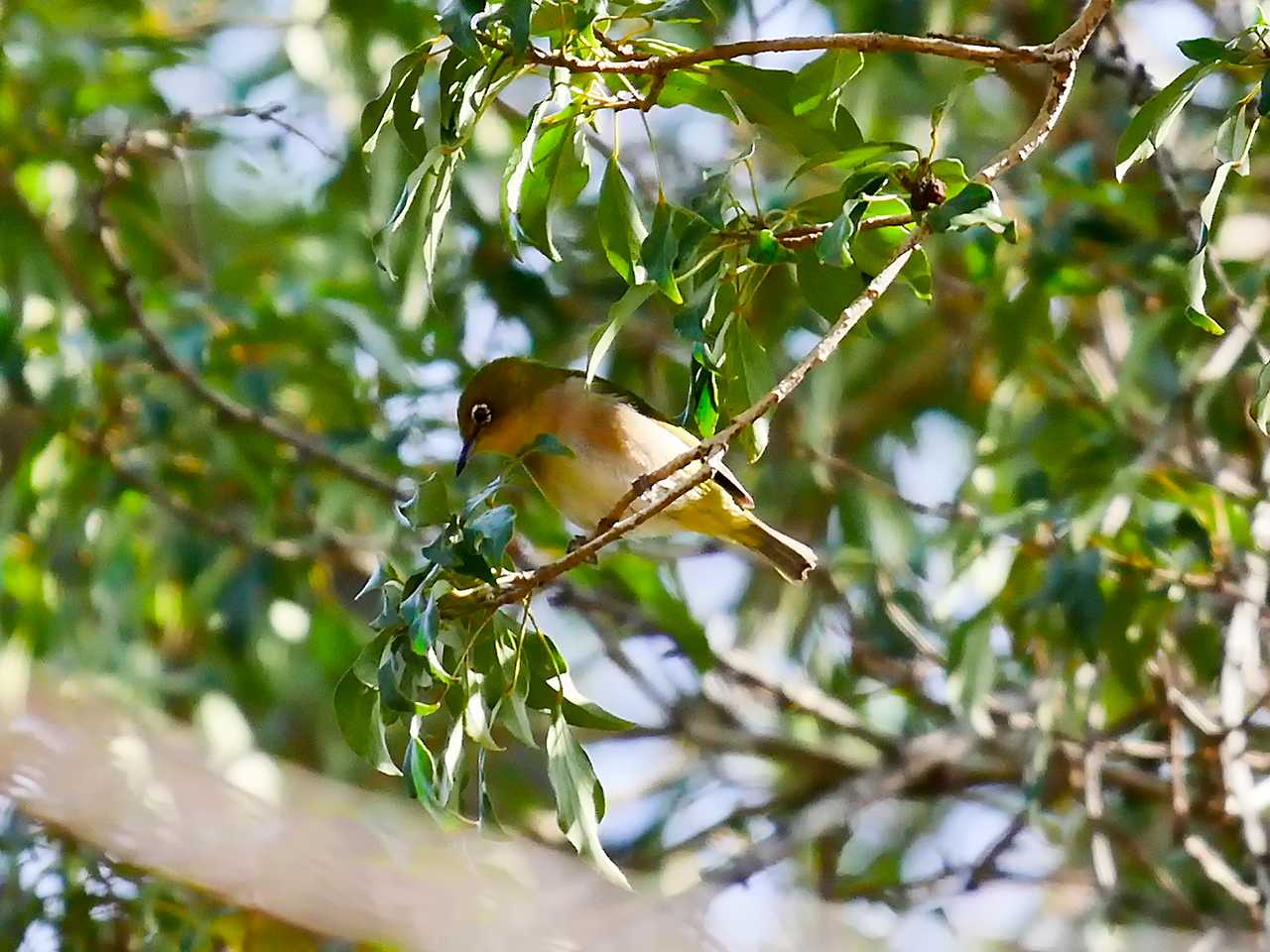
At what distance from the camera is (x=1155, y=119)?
225 cm

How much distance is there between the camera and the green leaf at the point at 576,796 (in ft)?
7.53

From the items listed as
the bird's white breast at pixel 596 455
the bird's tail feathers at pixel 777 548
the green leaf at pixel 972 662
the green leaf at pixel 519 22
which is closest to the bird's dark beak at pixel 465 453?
the bird's white breast at pixel 596 455

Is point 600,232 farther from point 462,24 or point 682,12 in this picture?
point 462,24

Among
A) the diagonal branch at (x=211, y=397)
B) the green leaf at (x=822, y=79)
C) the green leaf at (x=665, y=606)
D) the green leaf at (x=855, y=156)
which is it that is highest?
the diagonal branch at (x=211, y=397)

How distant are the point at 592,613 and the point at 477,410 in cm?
Result: 105

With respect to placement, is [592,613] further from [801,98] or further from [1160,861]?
[801,98]

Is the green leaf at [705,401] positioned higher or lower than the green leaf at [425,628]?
higher

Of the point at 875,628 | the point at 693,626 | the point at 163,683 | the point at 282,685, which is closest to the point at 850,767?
the point at 875,628

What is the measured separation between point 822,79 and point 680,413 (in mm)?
2331

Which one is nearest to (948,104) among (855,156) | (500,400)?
(855,156)

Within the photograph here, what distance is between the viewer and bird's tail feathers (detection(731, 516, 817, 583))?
12.6ft

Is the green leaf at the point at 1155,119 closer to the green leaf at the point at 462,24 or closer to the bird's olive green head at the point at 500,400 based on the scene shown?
the green leaf at the point at 462,24

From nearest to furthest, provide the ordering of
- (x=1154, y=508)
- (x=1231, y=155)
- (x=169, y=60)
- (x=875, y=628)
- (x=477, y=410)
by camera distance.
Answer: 1. (x=1231, y=155)
2. (x=1154, y=508)
3. (x=477, y=410)
4. (x=169, y=60)
5. (x=875, y=628)

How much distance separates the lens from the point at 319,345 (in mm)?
4961
